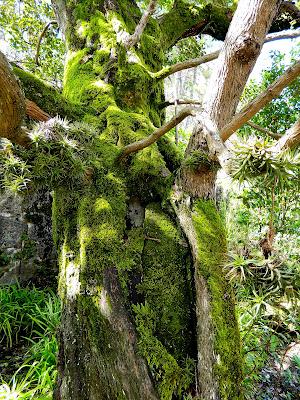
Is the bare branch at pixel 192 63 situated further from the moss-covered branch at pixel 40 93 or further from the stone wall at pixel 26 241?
the stone wall at pixel 26 241

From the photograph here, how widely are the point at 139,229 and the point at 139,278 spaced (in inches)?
15.3

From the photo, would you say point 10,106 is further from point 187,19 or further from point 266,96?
point 187,19

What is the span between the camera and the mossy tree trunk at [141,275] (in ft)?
5.66

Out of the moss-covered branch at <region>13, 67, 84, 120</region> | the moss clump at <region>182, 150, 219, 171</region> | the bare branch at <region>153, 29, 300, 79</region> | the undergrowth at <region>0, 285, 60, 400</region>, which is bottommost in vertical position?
the undergrowth at <region>0, 285, 60, 400</region>

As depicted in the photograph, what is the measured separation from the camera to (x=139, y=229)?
233 centimetres

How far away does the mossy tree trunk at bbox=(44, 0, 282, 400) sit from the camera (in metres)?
1.73

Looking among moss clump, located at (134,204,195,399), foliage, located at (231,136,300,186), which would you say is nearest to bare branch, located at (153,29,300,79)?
moss clump, located at (134,204,195,399)

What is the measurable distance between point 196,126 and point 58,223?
137 centimetres

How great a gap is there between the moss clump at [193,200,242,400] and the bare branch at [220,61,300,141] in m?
0.61

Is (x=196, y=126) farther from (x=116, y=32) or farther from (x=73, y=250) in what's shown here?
(x=116, y=32)

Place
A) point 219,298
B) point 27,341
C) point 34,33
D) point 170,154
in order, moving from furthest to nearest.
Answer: point 34,33, point 27,341, point 170,154, point 219,298

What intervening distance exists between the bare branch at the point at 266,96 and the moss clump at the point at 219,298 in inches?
24.1

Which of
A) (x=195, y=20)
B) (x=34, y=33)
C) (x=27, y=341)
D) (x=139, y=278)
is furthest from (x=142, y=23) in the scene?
(x=34, y=33)

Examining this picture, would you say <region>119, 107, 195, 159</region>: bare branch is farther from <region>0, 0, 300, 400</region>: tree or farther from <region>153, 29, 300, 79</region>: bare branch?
<region>153, 29, 300, 79</region>: bare branch
